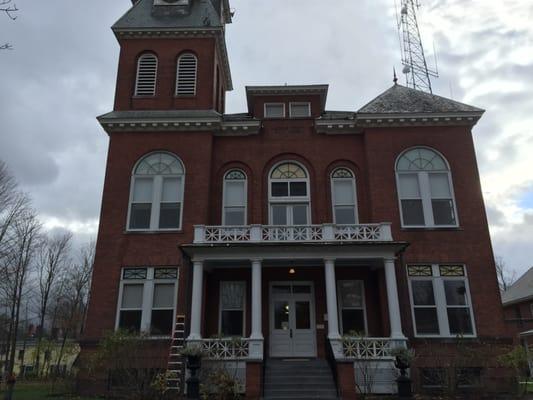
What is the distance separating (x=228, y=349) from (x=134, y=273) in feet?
19.0

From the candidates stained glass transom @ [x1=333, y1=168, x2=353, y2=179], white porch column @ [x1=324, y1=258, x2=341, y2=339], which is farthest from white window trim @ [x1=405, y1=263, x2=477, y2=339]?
stained glass transom @ [x1=333, y1=168, x2=353, y2=179]

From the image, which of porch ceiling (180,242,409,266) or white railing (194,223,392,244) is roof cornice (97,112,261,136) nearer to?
white railing (194,223,392,244)

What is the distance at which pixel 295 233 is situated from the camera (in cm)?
1773

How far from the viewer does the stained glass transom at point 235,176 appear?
68.5 feet

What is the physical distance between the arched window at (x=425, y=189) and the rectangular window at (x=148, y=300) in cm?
1088

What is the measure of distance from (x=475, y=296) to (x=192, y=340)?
1180cm

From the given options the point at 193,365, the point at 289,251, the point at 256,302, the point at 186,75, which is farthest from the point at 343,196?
the point at 186,75

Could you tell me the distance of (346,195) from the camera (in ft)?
67.2

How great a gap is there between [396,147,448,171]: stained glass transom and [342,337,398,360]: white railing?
8.39 meters

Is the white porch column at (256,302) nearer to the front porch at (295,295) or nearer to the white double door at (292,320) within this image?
the front porch at (295,295)

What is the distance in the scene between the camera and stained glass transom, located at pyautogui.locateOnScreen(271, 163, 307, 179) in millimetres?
20859

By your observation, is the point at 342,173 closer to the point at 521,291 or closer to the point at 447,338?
the point at 447,338

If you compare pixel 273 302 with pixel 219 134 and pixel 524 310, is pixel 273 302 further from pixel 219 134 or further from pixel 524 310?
pixel 524 310

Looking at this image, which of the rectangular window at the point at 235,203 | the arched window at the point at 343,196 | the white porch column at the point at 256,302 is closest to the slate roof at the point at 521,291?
the arched window at the point at 343,196
